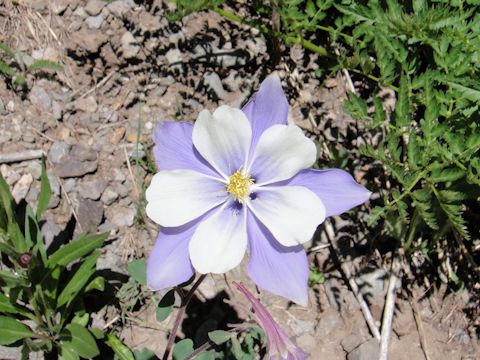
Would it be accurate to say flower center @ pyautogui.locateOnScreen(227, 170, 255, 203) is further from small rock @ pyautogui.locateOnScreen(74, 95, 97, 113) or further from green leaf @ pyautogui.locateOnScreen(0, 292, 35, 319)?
small rock @ pyautogui.locateOnScreen(74, 95, 97, 113)

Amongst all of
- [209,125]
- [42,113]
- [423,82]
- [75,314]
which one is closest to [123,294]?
[75,314]

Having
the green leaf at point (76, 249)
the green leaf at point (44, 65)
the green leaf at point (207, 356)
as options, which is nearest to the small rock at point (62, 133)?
the green leaf at point (44, 65)

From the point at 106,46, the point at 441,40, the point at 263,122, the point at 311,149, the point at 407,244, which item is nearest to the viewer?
the point at 311,149

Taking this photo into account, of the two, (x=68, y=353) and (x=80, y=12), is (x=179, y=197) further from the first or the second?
(x=80, y=12)

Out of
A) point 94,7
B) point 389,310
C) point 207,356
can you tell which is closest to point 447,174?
point 389,310

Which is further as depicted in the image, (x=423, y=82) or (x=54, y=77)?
(x=54, y=77)

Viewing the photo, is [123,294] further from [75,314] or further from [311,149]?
[311,149]
